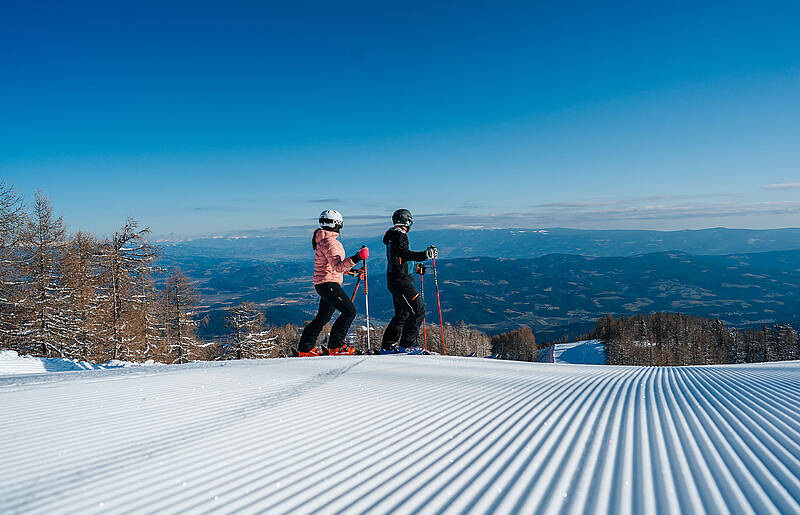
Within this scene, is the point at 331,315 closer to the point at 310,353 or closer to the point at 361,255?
the point at 310,353

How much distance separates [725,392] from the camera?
5.01 meters

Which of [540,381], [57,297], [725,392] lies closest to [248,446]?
[540,381]

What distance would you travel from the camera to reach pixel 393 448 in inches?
124

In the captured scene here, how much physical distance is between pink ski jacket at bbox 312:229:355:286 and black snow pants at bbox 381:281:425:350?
1.31m

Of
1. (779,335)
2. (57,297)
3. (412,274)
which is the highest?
(412,274)

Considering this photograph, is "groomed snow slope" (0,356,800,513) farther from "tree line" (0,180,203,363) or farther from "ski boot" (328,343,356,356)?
"tree line" (0,180,203,363)

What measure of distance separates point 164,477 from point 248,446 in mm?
650

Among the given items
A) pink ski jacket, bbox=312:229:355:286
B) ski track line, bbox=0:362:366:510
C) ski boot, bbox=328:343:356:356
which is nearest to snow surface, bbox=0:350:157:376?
ski boot, bbox=328:343:356:356

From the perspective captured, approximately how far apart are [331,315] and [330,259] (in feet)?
4.04

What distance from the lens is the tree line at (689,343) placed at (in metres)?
63.6

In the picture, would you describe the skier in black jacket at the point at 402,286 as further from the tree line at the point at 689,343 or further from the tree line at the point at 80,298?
the tree line at the point at 689,343

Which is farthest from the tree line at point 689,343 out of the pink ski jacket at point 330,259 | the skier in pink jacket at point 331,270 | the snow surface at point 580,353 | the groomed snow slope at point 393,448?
the groomed snow slope at point 393,448

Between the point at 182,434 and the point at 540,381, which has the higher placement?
the point at 182,434

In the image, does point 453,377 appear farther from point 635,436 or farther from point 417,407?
point 635,436
